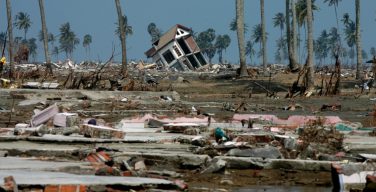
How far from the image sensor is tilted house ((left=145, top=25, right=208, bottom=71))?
89938 mm

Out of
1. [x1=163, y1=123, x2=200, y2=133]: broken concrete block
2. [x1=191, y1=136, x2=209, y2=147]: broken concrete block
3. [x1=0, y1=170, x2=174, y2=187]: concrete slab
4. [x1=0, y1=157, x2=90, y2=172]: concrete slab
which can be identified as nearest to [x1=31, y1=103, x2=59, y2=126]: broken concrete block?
[x1=163, y1=123, x2=200, y2=133]: broken concrete block

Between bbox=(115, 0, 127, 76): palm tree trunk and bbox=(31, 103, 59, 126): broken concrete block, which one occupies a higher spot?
bbox=(115, 0, 127, 76): palm tree trunk

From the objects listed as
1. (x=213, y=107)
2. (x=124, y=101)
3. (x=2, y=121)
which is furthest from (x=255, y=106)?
(x=2, y=121)

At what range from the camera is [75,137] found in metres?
11.6

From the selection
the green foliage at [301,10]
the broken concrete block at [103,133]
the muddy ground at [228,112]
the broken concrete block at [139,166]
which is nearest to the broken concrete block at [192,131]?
the broken concrete block at [103,133]

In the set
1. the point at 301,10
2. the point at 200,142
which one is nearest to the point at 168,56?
the point at 301,10

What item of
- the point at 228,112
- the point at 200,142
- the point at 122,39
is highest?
the point at 122,39

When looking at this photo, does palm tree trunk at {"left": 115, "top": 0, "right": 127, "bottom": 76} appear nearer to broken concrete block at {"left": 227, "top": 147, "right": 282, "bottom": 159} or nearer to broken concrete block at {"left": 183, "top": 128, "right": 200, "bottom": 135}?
broken concrete block at {"left": 183, "top": 128, "right": 200, "bottom": 135}

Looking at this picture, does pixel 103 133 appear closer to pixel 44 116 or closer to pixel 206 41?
pixel 44 116

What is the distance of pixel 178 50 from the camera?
299 feet

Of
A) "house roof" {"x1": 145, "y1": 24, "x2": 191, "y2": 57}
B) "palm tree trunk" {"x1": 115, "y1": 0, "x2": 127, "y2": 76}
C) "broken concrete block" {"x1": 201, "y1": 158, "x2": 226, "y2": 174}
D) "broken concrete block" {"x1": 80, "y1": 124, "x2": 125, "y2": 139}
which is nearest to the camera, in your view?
"broken concrete block" {"x1": 201, "y1": 158, "x2": 226, "y2": 174}

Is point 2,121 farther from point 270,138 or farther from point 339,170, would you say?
Answer: point 339,170

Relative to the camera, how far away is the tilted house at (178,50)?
89.9 metres

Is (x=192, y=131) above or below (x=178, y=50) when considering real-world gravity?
below
